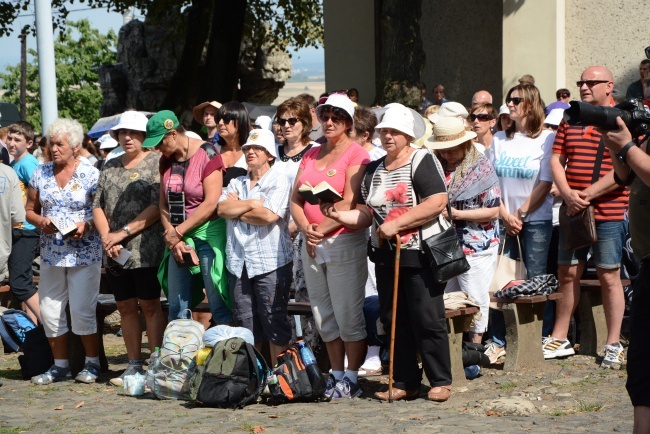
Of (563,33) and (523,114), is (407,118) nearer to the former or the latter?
(523,114)

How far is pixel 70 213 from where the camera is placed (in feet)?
27.7

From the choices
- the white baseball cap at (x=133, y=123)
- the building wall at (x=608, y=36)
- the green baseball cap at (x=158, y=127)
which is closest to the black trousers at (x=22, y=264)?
the white baseball cap at (x=133, y=123)

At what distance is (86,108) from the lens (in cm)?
4344

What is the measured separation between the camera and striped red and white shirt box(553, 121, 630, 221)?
8.07 metres

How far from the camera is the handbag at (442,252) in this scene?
6.95m

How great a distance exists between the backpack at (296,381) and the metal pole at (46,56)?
643 cm

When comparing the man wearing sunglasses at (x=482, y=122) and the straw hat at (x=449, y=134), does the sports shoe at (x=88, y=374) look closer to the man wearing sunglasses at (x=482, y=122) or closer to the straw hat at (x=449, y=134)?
the straw hat at (x=449, y=134)

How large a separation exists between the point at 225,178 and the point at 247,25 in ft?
51.8

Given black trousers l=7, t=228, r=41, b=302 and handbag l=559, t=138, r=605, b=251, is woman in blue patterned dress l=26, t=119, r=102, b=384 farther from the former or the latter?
handbag l=559, t=138, r=605, b=251

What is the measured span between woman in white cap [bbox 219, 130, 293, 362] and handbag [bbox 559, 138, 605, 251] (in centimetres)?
211

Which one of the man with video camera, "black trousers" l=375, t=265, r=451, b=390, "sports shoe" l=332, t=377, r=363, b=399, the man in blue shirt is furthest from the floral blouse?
the man with video camera

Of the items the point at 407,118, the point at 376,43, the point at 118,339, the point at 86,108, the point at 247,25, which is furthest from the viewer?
the point at 86,108

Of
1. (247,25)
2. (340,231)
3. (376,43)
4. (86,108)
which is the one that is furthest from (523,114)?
(86,108)

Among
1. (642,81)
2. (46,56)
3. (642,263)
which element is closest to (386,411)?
(642,263)
